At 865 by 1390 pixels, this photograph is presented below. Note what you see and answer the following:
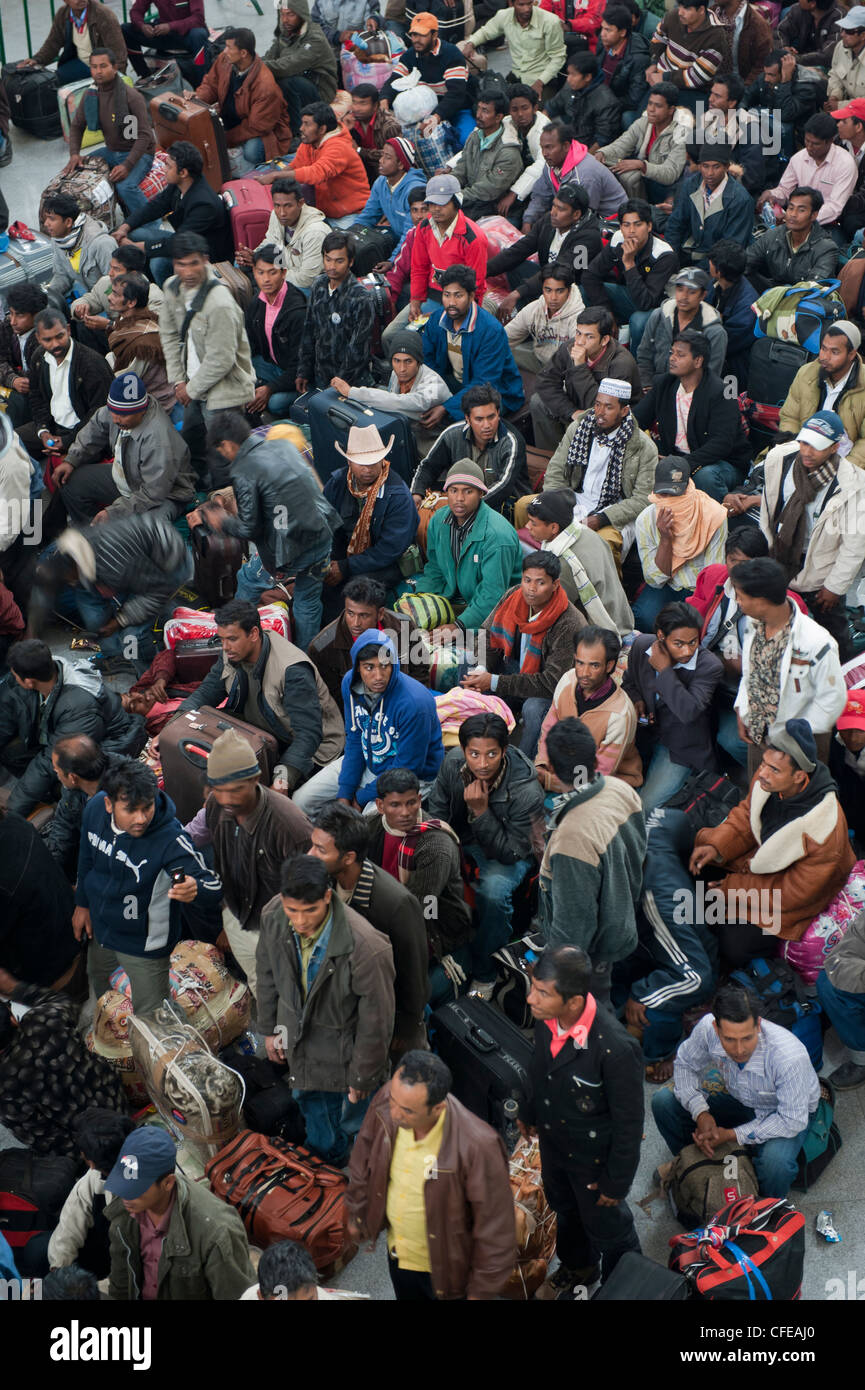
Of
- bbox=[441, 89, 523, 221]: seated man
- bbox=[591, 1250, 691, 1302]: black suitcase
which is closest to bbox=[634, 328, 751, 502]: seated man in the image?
bbox=[441, 89, 523, 221]: seated man

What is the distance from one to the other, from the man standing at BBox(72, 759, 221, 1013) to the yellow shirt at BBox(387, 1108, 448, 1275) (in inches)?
68.1

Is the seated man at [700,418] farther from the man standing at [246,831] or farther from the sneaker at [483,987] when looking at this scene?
the man standing at [246,831]

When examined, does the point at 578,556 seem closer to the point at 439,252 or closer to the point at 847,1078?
the point at 847,1078

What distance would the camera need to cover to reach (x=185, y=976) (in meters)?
6.75

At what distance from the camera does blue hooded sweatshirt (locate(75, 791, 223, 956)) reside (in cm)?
643

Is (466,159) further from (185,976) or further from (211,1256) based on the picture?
(211,1256)

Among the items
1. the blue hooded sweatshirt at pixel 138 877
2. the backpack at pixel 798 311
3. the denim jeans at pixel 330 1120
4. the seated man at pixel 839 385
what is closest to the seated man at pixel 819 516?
the seated man at pixel 839 385

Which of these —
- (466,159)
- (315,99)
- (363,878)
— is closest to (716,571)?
(363,878)

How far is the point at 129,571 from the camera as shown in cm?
888

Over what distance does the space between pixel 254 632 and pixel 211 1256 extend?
10.2 ft

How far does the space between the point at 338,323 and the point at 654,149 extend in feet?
11.2

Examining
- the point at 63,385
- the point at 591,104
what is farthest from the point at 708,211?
the point at 63,385

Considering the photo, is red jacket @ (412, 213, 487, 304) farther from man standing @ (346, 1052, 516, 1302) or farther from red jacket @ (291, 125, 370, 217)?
man standing @ (346, 1052, 516, 1302)

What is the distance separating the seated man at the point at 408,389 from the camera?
9617mm
